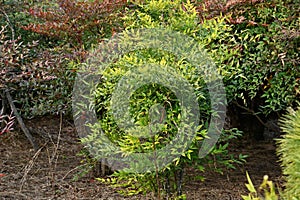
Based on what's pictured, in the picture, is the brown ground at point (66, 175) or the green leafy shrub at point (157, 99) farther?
the brown ground at point (66, 175)

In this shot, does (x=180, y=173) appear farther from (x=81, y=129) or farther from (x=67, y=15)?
(x=67, y=15)

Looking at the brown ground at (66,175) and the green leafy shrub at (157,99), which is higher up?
the green leafy shrub at (157,99)

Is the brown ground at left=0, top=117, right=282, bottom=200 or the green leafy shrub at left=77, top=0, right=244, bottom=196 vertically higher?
the green leafy shrub at left=77, top=0, right=244, bottom=196

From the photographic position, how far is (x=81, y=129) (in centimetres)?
461

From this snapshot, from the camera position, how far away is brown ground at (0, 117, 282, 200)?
4.45m

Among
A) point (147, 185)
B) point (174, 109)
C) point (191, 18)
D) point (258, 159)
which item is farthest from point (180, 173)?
point (258, 159)

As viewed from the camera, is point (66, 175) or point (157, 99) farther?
point (66, 175)

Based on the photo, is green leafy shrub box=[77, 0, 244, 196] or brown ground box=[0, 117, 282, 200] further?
brown ground box=[0, 117, 282, 200]

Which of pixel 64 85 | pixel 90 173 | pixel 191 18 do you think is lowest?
pixel 90 173

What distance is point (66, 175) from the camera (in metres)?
4.59

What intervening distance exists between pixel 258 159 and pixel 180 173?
238cm

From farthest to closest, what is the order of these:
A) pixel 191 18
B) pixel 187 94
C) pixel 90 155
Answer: pixel 90 155, pixel 191 18, pixel 187 94

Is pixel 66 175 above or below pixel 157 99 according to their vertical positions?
below

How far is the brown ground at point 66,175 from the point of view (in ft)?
14.6
